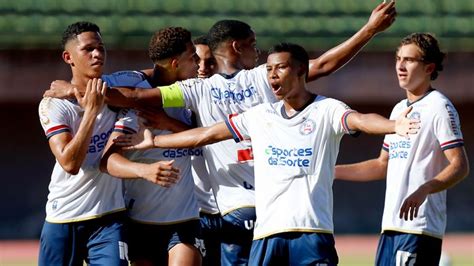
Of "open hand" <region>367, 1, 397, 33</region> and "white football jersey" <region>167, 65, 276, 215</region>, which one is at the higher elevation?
"open hand" <region>367, 1, 397, 33</region>

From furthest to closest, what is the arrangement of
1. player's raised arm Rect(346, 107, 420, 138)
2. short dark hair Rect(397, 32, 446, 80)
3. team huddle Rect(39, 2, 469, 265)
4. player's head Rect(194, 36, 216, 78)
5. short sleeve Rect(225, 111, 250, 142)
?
player's head Rect(194, 36, 216, 78) < short dark hair Rect(397, 32, 446, 80) < short sleeve Rect(225, 111, 250, 142) < team huddle Rect(39, 2, 469, 265) < player's raised arm Rect(346, 107, 420, 138)

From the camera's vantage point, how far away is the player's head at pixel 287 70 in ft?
25.0

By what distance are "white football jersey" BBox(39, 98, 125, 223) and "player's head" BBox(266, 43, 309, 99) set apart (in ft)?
4.58

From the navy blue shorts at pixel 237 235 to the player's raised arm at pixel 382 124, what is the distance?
1.66 m

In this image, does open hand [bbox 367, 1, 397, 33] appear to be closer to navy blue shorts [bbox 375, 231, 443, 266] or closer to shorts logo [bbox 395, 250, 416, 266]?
navy blue shorts [bbox 375, 231, 443, 266]

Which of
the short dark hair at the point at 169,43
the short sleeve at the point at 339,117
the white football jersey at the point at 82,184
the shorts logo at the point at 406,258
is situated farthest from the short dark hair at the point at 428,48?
the white football jersey at the point at 82,184

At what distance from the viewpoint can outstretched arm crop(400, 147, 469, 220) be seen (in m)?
7.51

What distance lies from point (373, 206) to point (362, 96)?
2.10 meters

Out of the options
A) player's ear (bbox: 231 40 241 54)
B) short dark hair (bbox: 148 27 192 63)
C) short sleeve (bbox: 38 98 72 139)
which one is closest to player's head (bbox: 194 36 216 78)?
player's ear (bbox: 231 40 241 54)

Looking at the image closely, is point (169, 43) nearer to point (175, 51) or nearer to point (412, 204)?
point (175, 51)

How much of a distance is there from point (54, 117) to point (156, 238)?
1185 millimetres

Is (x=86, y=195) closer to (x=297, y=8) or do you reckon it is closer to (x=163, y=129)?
(x=163, y=129)

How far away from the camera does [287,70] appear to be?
25.0 feet

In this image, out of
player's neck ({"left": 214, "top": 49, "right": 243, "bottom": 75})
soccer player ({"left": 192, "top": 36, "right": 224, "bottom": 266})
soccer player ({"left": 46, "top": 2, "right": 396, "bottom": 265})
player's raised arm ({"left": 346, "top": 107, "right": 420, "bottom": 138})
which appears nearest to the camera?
player's raised arm ({"left": 346, "top": 107, "right": 420, "bottom": 138})
